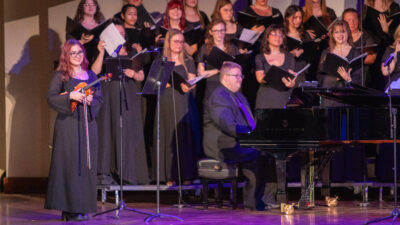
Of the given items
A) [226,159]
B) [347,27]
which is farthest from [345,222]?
[347,27]

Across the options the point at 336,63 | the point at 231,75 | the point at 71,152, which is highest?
the point at 336,63

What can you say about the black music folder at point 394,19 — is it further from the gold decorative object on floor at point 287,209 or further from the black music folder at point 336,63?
the gold decorative object on floor at point 287,209

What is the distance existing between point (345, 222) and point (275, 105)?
6.81ft

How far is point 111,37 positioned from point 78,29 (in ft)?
→ 1.48

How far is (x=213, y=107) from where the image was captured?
6934mm

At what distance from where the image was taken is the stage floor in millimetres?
6070

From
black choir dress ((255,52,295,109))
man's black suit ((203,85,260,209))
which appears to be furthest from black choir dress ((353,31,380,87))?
man's black suit ((203,85,260,209))

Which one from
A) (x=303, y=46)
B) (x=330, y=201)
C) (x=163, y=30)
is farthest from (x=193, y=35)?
(x=330, y=201)

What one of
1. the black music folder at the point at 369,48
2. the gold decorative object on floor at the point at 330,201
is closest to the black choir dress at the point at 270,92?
the black music folder at the point at 369,48

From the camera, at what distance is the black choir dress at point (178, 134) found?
7.71 meters

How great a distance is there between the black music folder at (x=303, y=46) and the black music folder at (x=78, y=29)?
6.87ft

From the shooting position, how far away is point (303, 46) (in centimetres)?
796

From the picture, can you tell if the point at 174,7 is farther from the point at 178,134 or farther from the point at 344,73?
the point at 344,73

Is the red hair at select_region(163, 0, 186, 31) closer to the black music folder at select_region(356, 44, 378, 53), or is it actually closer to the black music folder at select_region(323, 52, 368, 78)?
the black music folder at select_region(323, 52, 368, 78)
